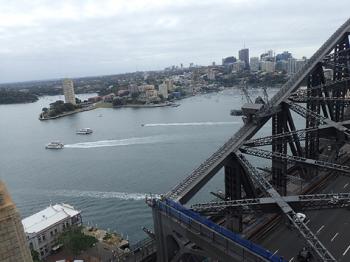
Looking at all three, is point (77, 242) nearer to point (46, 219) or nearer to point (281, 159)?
point (46, 219)

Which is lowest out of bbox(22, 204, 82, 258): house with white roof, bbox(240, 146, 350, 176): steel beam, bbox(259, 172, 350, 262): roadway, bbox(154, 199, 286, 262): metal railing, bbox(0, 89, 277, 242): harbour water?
bbox(0, 89, 277, 242): harbour water

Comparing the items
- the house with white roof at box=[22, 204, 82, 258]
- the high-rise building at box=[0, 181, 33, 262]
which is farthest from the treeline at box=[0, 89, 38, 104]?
the high-rise building at box=[0, 181, 33, 262]

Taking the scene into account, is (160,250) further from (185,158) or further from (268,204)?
(185,158)

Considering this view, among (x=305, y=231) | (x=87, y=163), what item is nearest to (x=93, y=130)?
(x=87, y=163)

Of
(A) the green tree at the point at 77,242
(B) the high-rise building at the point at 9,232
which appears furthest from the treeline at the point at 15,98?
(B) the high-rise building at the point at 9,232

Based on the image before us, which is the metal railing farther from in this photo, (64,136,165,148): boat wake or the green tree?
(64,136,165,148): boat wake

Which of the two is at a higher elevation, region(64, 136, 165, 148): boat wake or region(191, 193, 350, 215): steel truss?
region(191, 193, 350, 215): steel truss

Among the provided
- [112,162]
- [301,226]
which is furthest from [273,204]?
[112,162]
